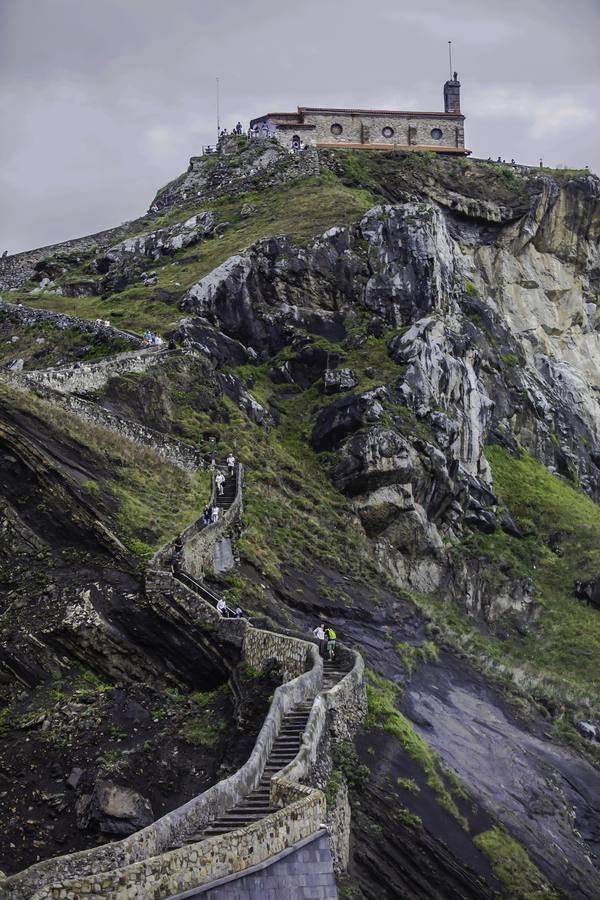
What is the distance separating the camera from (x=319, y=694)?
75.4ft

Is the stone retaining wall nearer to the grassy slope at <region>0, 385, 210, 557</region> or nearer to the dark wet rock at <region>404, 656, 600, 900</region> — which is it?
the dark wet rock at <region>404, 656, 600, 900</region>

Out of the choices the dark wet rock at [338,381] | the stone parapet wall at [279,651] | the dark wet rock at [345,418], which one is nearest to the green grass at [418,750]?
the stone parapet wall at [279,651]

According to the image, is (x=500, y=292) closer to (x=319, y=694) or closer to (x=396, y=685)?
(x=396, y=685)

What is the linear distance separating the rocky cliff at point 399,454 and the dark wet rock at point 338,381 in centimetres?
11

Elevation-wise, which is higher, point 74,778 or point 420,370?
point 420,370

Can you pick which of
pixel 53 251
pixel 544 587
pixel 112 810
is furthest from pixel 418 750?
pixel 53 251

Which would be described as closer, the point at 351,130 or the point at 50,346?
the point at 50,346

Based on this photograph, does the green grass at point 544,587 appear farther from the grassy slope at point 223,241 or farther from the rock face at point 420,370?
the grassy slope at point 223,241

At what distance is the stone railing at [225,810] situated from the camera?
14586mm

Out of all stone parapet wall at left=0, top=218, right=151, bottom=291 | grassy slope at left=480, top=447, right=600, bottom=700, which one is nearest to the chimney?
stone parapet wall at left=0, top=218, right=151, bottom=291

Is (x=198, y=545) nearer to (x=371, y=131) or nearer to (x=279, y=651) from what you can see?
(x=279, y=651)

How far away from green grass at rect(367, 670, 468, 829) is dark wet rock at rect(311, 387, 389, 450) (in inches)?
791

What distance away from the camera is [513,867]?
79.6 feet

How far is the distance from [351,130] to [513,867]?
6854 cm
